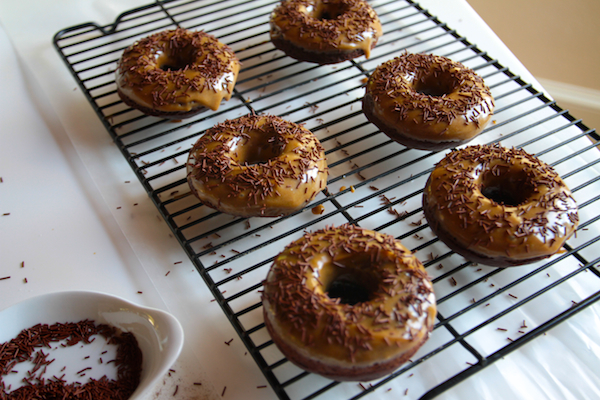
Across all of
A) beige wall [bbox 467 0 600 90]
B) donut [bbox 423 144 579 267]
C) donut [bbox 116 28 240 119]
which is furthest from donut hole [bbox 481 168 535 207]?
beige wall [bbox 467 0 600 90]

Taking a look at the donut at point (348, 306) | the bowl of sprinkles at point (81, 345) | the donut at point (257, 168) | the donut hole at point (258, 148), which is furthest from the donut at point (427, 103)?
the bowl of sprinkles at point (81, 345)

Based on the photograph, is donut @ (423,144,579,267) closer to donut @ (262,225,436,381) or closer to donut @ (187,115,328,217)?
donut @ (262,225,436,381)

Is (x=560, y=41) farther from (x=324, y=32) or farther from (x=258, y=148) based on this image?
(x=258, y=148)

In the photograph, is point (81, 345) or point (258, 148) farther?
point (258, 148)

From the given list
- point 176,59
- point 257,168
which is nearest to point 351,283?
point 257,168

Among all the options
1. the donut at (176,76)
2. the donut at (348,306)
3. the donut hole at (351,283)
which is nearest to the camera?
the donut at (348,306)

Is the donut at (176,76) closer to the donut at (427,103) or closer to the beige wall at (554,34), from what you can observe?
the donut at (427,103)
